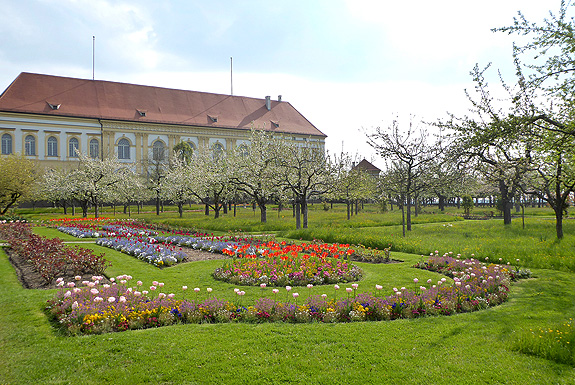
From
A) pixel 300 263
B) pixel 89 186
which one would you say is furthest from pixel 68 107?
pixel 300 263

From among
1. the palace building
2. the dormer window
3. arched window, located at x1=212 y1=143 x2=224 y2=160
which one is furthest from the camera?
the dormer window

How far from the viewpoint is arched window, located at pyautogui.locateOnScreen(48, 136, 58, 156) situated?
5622 cm

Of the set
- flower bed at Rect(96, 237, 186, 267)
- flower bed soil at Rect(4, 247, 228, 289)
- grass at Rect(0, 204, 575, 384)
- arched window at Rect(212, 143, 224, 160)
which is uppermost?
arched window at Rect(212, 143, 224, 160)

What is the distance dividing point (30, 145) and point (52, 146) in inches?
109

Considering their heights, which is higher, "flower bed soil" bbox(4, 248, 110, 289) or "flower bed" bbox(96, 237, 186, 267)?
"flower bed" bbox(96, 237, 186, 267)

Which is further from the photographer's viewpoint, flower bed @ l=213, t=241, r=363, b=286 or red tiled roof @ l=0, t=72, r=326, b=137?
red tiled roof @ l=0, t=72, r=326, b=137

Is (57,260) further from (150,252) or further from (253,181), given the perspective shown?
(253,181)

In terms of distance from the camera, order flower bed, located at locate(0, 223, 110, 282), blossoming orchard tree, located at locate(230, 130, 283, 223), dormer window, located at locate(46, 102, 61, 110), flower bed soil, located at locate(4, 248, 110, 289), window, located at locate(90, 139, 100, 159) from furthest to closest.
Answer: window, located at locate(90, 139, 100, 159), dormer window, located at locate(46, 102, 61, 110), blossoming orchard tree, located at locate(230, 130, 283, 223), flower bed, located at locate(0, 223, 110, 282), flower bed soil, located at locate(4, 248, 110, 289)

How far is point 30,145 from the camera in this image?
5484 centimetres

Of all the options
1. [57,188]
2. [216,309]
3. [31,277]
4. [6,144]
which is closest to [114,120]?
[6,144]

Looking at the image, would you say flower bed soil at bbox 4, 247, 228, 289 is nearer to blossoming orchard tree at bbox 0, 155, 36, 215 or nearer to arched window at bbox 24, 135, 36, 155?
blossoming orchard tree at bbox 0, 155, 36, 215

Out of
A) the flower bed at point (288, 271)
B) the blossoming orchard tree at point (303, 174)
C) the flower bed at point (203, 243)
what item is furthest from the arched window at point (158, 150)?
the flower bed at point (288, 271)

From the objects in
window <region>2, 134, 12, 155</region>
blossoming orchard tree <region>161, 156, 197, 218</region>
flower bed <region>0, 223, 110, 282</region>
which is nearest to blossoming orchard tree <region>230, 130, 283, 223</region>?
blossoming orchard tree <region>161, 156, 197, 218</region>

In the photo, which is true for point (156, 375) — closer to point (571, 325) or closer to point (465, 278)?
point (571, 325)
